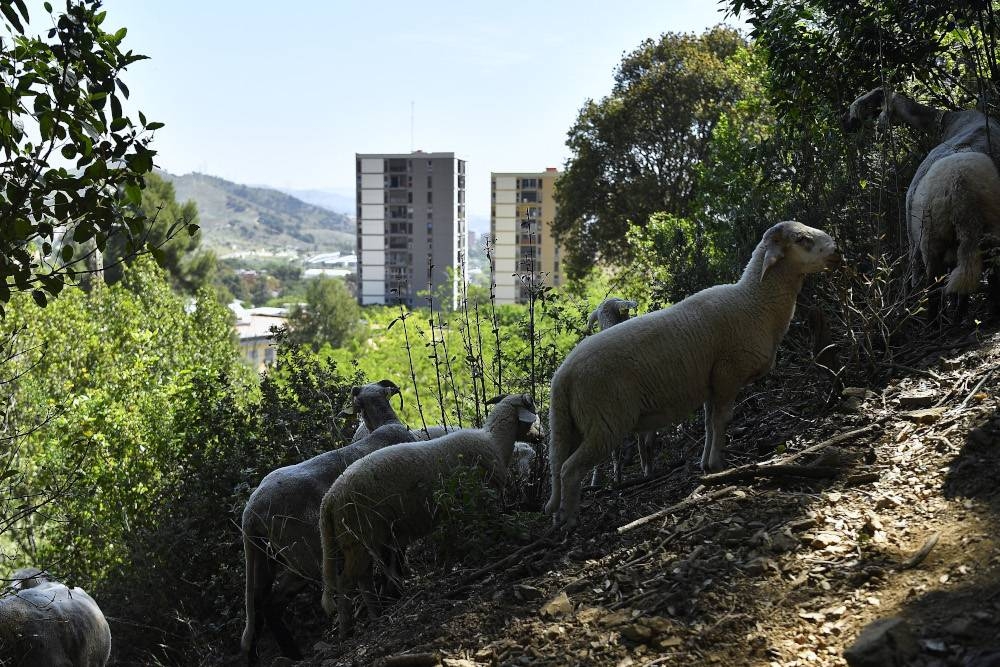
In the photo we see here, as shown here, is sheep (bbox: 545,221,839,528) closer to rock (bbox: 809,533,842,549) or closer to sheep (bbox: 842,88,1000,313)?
sheep (bbox: 842,88,1000,313)

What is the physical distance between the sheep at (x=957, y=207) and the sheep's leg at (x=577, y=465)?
269 centimetres

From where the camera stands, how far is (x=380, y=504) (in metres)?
6.46

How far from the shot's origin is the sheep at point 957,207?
7.15 m

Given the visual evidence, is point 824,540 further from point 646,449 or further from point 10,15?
point 10,15

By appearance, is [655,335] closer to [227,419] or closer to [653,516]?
[653,516]

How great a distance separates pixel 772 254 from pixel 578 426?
170 centimetres

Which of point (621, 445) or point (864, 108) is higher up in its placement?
point (864, 108)

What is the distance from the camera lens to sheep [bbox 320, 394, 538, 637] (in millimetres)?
6461

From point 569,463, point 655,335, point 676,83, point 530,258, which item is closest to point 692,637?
point 569,463

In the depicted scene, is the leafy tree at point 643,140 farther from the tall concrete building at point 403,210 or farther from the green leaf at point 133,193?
the tall concrete building at point 403,210

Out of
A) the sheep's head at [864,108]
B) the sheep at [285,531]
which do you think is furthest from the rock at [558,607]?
the sheep's head at [864,108]

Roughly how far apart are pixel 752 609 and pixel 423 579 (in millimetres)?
2285

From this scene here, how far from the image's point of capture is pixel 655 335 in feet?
20.1

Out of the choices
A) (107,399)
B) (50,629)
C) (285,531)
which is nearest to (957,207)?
(285,531)
